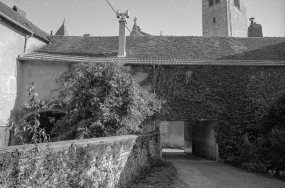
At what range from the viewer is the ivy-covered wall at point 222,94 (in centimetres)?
1141

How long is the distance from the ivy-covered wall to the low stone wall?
6.29 m

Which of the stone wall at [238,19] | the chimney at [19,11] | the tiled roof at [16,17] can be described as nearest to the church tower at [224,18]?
the stone wall at [238,19]

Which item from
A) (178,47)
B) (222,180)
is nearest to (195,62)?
(178,47)

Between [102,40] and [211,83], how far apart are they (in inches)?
315

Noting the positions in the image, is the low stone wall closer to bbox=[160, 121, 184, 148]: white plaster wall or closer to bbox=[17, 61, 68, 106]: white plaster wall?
bbox=[17, 61, 68, 106]: white plaster wall

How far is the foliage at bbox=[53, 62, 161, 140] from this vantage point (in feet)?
26.4

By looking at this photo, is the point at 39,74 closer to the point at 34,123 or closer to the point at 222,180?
the point at 34,123

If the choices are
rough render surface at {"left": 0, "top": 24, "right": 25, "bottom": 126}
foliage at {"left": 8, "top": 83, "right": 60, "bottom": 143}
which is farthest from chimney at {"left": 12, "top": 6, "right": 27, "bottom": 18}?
foliage at {"left": 8, "top": 83, "right": 60, "bottom": 143}

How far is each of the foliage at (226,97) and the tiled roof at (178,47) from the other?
1.28 meters

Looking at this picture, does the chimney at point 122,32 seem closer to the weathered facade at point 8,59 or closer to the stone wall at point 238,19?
the weathered facade at point 8,59

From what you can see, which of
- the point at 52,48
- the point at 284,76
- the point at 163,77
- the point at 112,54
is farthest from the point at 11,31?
the point at 284,76

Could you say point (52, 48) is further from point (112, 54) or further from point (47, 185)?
point (47, 185)

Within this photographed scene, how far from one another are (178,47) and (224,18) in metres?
17.9

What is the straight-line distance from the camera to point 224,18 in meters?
28.7
